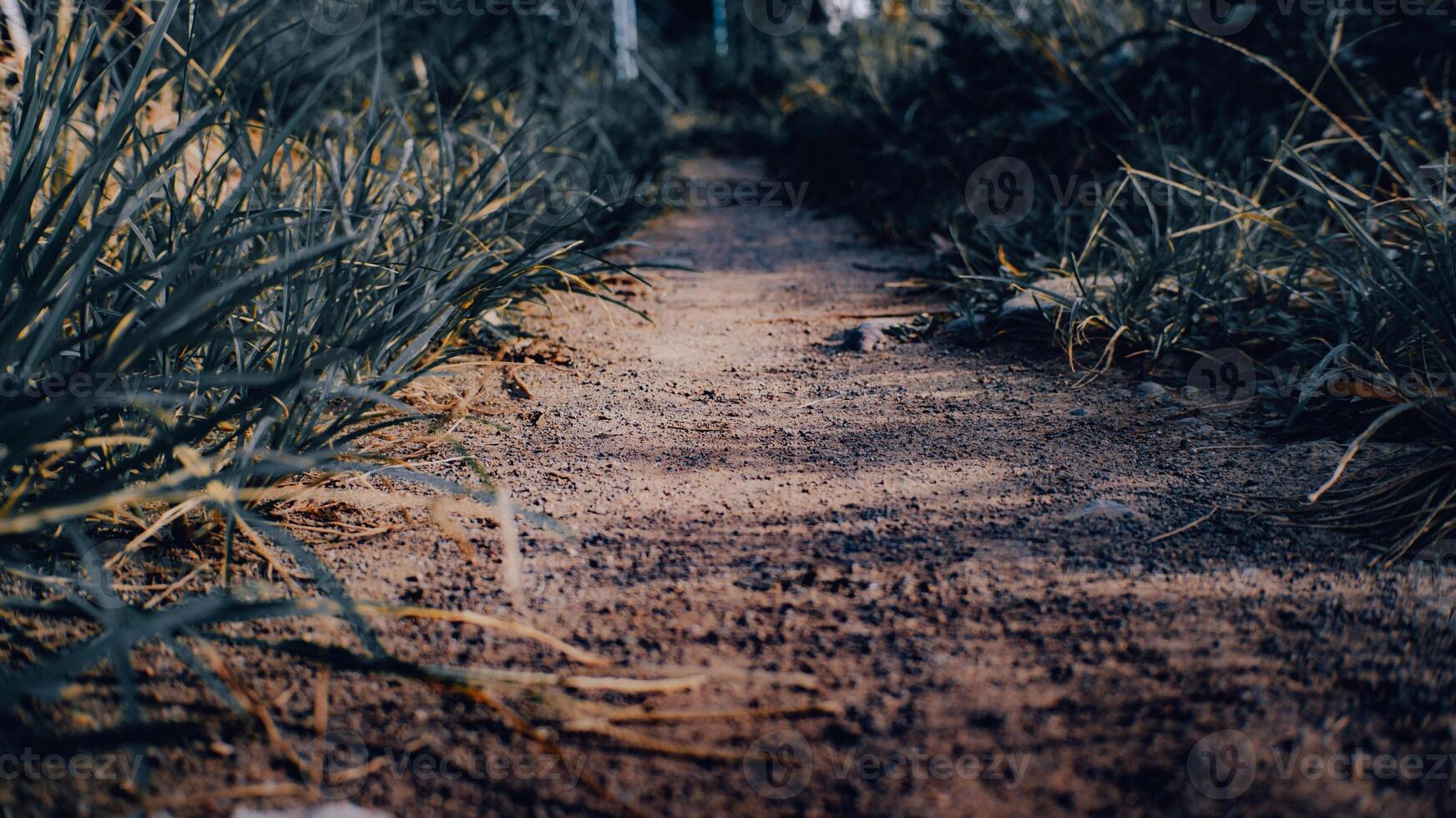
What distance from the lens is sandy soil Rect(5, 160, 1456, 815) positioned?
0.95 m

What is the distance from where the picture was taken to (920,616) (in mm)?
1231

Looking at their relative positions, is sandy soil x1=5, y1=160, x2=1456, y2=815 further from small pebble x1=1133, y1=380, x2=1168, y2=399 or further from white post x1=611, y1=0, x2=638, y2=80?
white post x1=611, y1=0, x2=638, y2=80

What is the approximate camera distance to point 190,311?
104cm

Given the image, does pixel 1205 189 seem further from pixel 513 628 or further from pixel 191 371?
pixel 191 371

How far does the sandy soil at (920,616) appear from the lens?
951 millimetres

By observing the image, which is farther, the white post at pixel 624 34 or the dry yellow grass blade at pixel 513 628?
the white post at pixel 624 34

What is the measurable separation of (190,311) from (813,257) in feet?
8.96

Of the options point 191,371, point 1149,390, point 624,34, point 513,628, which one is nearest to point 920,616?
point 513,628

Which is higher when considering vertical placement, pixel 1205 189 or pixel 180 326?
pixel 1205 189

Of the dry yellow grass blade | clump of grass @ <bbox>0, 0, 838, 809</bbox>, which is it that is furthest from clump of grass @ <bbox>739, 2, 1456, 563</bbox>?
clump of grass @ <bbox>0, 0, 838, 809</bbox>

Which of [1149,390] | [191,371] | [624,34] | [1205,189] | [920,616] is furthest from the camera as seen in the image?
[624,34]

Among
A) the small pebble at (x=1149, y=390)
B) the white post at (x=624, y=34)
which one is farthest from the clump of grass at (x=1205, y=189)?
the white post at (x=624, y=34)

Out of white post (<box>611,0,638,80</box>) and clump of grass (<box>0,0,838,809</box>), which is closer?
clump of grass (<box>0,0,838,809</box>)

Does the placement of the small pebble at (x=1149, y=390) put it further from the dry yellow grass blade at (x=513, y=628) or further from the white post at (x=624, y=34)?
the white post at (x=624, y=34)
